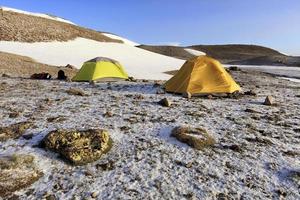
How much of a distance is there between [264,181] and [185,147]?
2.61 meters

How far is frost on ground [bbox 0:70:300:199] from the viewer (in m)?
9.54

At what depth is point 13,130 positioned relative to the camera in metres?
12.5

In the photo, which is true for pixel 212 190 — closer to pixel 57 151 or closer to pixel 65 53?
pixel 57 151

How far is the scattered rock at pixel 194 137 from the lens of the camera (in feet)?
38.8

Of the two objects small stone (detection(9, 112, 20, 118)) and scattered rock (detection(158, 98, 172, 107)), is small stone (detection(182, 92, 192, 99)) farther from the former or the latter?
small stone (detection(9, 112, 20, 118))

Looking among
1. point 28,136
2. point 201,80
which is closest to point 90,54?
point 201,80

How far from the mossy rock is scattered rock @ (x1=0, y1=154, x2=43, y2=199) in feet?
2.92

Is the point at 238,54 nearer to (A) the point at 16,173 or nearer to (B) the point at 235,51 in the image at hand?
(B) the point at 235,51

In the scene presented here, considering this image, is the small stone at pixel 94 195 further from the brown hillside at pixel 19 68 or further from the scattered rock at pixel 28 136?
the brown hillside at pixel 19 68

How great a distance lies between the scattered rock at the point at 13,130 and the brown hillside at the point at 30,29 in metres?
42.4

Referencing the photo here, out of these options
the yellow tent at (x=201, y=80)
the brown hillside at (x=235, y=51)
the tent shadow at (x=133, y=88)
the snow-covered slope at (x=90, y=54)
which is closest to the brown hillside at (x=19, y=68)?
the snow-covered slope at (x=90, y=54)

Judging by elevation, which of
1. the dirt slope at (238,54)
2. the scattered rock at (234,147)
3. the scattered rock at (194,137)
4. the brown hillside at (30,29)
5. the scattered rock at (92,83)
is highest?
the brown hillside at (30,29)

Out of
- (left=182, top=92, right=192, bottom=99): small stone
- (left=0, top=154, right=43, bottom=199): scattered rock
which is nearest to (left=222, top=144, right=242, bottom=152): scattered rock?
(left=0, top=154, right=43, bottom=199): scattered rock

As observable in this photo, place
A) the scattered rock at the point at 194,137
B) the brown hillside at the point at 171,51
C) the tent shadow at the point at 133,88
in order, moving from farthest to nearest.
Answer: the brown hillside at the point at 171,51, the tent shadow at the point at 133,88, the scattered rock at the point at 194,137
